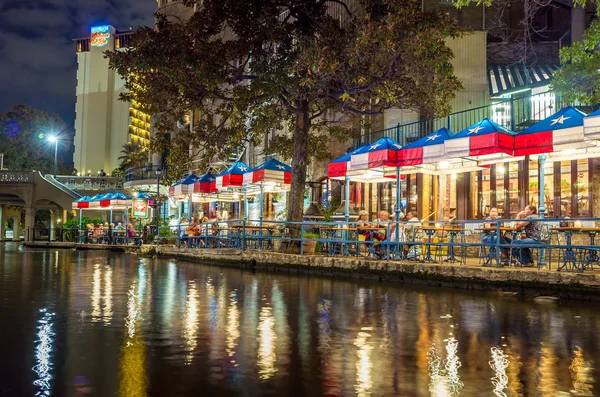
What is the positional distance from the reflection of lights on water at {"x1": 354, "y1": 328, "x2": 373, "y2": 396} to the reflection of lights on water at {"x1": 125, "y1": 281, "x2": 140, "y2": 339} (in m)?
2.64

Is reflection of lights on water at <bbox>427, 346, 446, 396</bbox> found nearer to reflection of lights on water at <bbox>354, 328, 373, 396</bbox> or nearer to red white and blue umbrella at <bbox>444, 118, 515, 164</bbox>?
reflection of lights on water at <bbox>354, 328, 373, 396</bbox>

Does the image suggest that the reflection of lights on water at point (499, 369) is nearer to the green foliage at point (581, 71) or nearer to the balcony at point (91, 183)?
the green foliage at point (581, 71)

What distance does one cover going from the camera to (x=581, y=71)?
14.3m

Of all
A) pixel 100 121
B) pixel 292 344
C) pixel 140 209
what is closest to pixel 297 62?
pixel 292 344

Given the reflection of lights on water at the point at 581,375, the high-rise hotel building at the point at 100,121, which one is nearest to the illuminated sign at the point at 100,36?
the high-rise hotel building at the point at 100,121

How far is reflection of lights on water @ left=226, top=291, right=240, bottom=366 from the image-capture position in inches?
247

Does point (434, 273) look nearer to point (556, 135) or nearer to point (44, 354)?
point (556, 135)

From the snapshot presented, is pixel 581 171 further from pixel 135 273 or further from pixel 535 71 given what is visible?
pixel 135 273

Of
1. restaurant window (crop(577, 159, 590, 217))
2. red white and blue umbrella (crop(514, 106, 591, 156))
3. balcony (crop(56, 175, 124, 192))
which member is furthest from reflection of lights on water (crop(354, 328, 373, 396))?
balcony (crop(56, 175, 124, 192))

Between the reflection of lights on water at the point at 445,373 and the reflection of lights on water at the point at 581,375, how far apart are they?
→ 3.04 feet

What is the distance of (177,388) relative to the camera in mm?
4738

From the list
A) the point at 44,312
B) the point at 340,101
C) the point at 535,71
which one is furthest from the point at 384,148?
the point at 44,312

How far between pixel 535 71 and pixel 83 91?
89.0 meters

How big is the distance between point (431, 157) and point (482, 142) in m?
1.59
